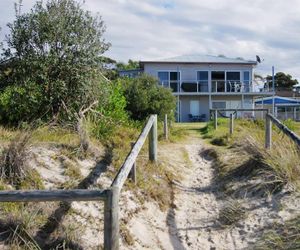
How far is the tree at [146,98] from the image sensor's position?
16.5 meters

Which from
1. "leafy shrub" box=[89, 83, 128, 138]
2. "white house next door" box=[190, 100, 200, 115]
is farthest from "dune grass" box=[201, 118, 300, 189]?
"white house next door" box=[190, 100, 200, 115]

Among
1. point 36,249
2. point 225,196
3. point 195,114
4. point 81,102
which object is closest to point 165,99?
point 81,102

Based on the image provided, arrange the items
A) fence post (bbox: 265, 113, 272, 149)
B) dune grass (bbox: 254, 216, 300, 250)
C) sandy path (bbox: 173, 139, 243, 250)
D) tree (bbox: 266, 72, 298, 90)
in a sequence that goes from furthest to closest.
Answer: tree (bbox: 266, 72, 298, 90) < fence post (bbox: 265, 113, 272, 149) < sandy path (bbox: 173, 139, 243, 250) < dune grass (bbox: 254, 216, 300, 250)

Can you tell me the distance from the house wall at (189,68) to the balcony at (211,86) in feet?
2.38

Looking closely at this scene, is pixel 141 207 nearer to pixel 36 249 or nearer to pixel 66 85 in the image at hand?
pixel 36 249

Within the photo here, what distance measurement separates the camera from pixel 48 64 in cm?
1021

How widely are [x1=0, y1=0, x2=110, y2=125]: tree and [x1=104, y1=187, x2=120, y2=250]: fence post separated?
20.4ft

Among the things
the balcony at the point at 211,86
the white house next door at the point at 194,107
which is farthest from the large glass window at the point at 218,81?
the white house next door at the point at 194,107

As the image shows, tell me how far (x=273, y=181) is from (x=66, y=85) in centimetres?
529

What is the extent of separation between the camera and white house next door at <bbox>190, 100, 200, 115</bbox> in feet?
132

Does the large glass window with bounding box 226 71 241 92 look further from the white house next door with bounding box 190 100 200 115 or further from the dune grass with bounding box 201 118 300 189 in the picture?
the dune grass with bounding box 201 118 300 189

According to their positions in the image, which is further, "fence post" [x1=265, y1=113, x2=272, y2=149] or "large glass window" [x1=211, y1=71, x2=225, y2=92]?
"large glass window" [x1=211, y1=71, x2=225, y2=92]

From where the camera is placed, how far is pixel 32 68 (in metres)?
10.3

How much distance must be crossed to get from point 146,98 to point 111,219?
41.2ft
